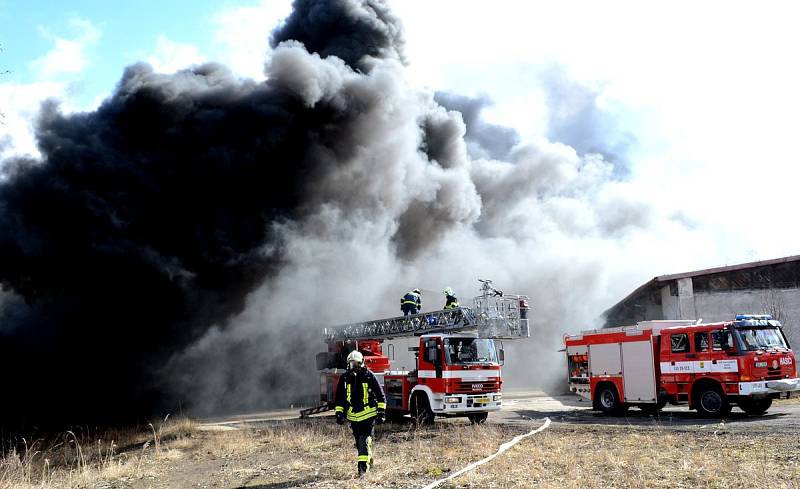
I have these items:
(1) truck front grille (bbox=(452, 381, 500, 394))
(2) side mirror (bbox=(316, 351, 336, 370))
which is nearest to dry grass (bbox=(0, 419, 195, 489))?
(2) side mirror (bbox=(316, 351, 336, 370))

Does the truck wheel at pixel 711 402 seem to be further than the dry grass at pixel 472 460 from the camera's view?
Yes

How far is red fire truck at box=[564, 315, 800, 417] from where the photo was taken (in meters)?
11.4

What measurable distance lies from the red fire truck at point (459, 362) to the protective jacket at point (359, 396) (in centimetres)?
490

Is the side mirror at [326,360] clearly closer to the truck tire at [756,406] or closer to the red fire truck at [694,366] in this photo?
the red fire truck at [694,366]

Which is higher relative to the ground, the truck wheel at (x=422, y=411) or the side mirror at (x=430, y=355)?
the side mirror at (x=430, y=355)

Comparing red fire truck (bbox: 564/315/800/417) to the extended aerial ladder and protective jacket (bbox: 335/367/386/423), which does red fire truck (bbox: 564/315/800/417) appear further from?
protective jacket (bbox: 335/367/386/423)

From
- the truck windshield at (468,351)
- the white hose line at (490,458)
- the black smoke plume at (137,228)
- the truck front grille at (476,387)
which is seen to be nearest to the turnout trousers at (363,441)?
the white hose line at (490,458)

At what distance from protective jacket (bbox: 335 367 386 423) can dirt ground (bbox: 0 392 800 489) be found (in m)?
0.66

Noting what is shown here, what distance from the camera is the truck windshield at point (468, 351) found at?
39.8ft

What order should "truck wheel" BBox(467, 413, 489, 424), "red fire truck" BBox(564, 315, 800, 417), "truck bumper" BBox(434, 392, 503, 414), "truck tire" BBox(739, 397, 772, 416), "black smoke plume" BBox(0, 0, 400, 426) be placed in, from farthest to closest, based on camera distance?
"black smoke plume" BBox(0, 0, 400, 426) < "truck wheel" BBox(467, 413, 489, 424) < "truck bumper" BBox(434, 392, 503, 414) < "truck tire" BBox(739, 397, 772, 416) < "red fire truck" BBox(564, 315, 800, 417)

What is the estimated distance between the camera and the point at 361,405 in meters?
7.07

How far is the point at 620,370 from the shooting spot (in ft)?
44.4

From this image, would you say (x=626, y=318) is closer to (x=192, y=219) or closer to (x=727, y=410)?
(x=727, y=410)

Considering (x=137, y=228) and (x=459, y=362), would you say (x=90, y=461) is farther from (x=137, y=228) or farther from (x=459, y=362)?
(x=137, y=228)
